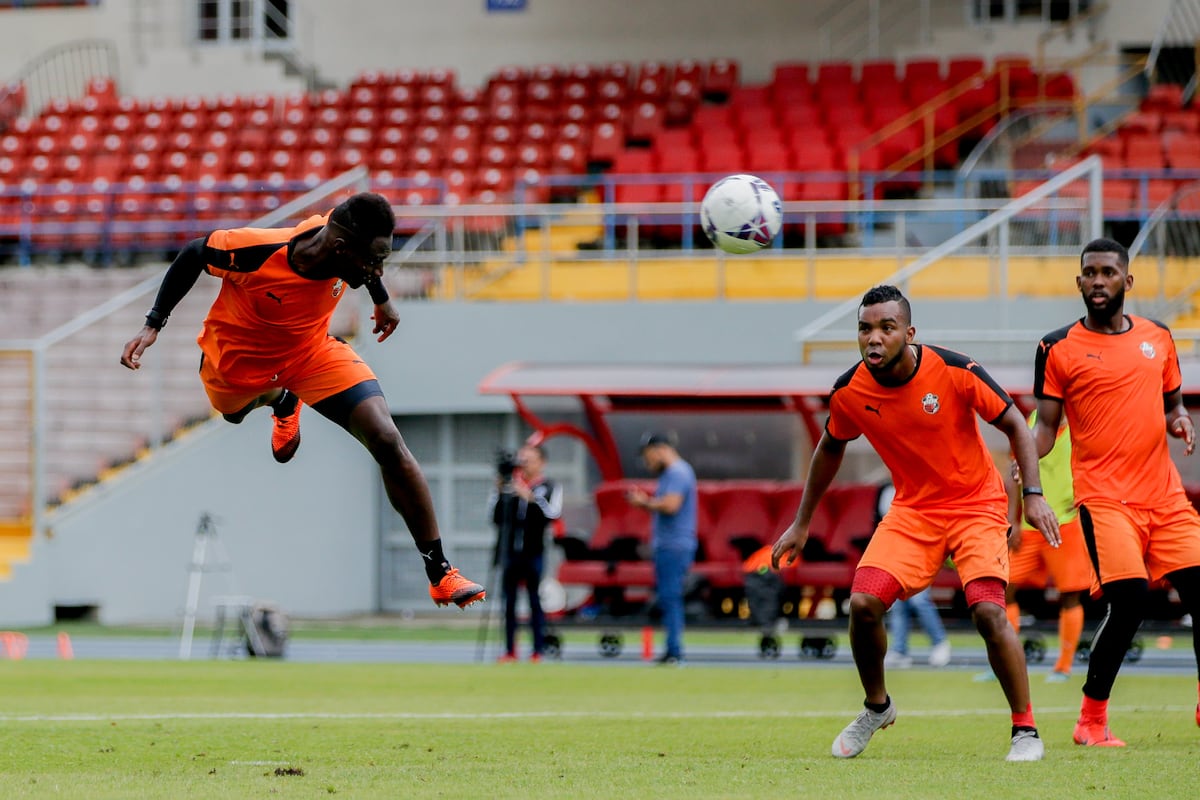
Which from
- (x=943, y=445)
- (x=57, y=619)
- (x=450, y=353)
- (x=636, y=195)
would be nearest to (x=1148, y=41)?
(x=636, y=195)

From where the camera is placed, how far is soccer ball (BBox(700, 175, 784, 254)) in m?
9.62

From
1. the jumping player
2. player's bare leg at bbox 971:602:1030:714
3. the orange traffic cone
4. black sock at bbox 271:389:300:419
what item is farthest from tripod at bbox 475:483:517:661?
player's bare leg at bbox 971:602:1030:714

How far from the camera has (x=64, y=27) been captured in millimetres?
32594

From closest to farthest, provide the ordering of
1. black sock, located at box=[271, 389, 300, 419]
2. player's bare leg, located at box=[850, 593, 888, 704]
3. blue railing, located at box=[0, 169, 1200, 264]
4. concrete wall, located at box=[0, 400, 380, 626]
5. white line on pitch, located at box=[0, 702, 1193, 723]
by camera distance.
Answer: player's bare leg, located at box=[850, 593, 888, 704] → black sock, located at box=[271, 389, 300, 419] → white line on pitch, located at box=[0, 702, 1193, 723] → concrete wall, located at box=[0, 400, 380, 626] → blue railing, located at box=[0, 169, 1200, 264]

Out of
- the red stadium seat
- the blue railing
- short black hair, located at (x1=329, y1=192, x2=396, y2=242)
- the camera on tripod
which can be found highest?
the red stadium seat

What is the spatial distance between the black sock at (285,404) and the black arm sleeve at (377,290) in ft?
3.55

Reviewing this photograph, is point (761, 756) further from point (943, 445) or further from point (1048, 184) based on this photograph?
point (1048, 184)

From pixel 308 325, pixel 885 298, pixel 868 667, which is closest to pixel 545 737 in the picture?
pixel 868 667

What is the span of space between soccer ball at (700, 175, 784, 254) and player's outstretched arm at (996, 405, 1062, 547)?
94.0 inches

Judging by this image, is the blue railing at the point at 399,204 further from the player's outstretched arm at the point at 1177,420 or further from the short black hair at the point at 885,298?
the short black hair at the point at 885,298

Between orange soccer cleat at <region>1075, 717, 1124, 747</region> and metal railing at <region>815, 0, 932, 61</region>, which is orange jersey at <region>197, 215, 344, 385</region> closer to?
orange soccer cleat at <region>1075, 717, 1124, 747</region>

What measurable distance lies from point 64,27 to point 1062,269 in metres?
20.4

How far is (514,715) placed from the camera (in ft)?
33.8

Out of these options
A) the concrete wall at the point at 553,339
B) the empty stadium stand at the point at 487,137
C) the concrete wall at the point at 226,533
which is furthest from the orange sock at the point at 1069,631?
the concrete wall at the point at 226,533
